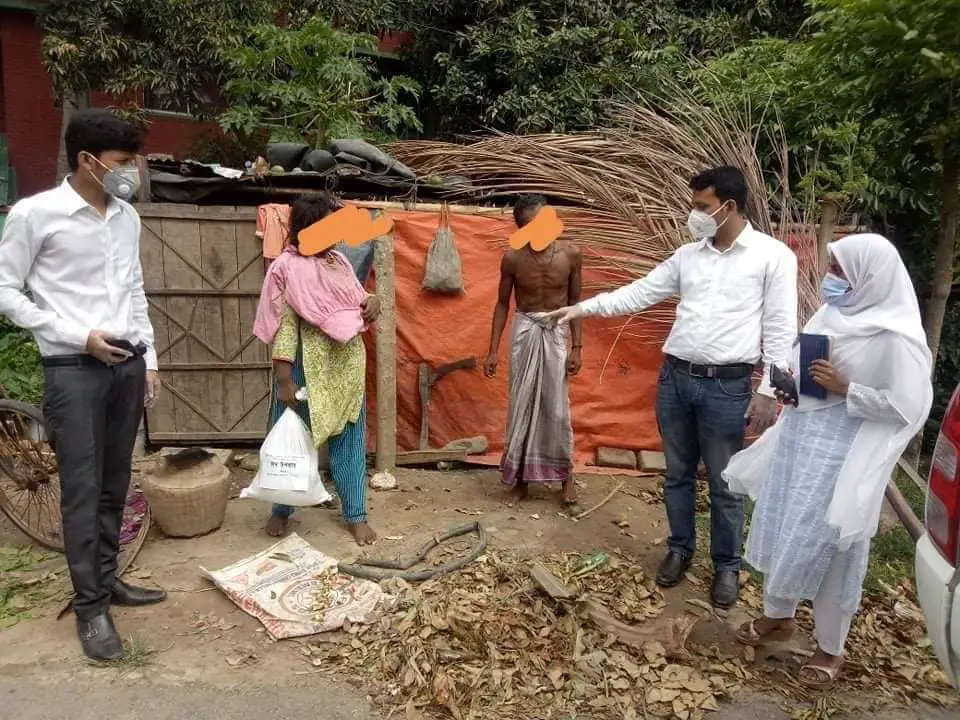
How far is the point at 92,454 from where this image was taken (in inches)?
115

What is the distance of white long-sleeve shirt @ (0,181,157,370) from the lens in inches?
108

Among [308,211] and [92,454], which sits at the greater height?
[308,211]

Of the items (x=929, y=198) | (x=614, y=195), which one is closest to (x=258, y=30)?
(x=614, y=195)

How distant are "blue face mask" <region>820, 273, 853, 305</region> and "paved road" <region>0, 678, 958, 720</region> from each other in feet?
5.16

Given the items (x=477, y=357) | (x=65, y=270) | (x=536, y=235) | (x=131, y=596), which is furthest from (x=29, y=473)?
(x=536, y=235)

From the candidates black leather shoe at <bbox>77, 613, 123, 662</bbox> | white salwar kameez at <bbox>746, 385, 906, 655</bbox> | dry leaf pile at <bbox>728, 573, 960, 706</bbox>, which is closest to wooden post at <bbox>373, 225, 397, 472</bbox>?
black leather shoe at <bbox>77, 613, 123, 662</bbox>

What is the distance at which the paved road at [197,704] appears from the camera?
8.79ft

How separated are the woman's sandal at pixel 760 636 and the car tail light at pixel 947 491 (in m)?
1.05

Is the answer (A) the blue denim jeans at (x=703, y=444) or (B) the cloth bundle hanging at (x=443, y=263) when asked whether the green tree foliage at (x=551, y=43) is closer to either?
(B) the cloth bundle hanging at (x=443, y=263)

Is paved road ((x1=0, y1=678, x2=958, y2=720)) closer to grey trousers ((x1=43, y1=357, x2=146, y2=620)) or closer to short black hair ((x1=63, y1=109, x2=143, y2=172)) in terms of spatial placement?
grey trousers ((x1=43, y1=357, x2=146, y2=620))

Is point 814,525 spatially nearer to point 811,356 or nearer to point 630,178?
point 811,356

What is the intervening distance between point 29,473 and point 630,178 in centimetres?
456

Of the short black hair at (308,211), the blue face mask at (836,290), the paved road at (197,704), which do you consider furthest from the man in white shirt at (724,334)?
the short black hair at (308,211)

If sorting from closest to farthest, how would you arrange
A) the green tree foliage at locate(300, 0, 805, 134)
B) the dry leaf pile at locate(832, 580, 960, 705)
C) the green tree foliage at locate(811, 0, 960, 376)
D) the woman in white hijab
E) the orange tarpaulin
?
the woman in white hijab < the dry leaf pile at locate(832, 580, 960, 705) < the green tree foliage at locate(811, 0, 960, 376) < the orange tarpaulin < the green tree foliage at locate(300, 0, 805, 134)
